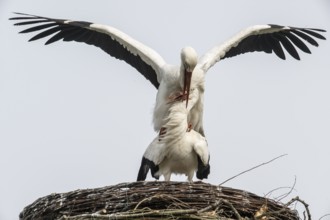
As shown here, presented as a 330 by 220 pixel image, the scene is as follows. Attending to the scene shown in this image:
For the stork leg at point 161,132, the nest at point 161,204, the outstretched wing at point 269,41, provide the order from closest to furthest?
the nest at point 161,204
the stork leg at point 161,132
the outstretched wing at point 269,41

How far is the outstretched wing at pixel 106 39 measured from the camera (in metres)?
8.69

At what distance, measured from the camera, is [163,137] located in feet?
26.3

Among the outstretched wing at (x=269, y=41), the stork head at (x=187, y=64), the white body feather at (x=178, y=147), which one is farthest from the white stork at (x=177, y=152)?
the outstretched wing at (x=269, y=41)

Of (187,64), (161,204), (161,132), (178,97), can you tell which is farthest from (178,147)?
(161,204)

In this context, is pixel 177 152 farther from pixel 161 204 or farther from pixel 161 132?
pixel 161 204

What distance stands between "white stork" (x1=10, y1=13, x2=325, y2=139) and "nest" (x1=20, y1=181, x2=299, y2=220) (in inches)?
54.8

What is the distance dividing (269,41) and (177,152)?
75.0 inches

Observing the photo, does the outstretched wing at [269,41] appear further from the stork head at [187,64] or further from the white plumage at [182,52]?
the stork head at [187,64]

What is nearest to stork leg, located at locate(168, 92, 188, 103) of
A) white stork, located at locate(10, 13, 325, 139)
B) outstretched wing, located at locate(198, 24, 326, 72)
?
white stork, located at locate(10, 13, 325, 139)

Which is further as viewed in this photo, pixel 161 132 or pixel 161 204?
pixel 161 132

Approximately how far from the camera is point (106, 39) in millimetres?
9102

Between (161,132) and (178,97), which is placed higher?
(178,97)

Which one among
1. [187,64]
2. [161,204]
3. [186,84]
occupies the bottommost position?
Answer: [161,204]

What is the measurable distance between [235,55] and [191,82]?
1126 mm
